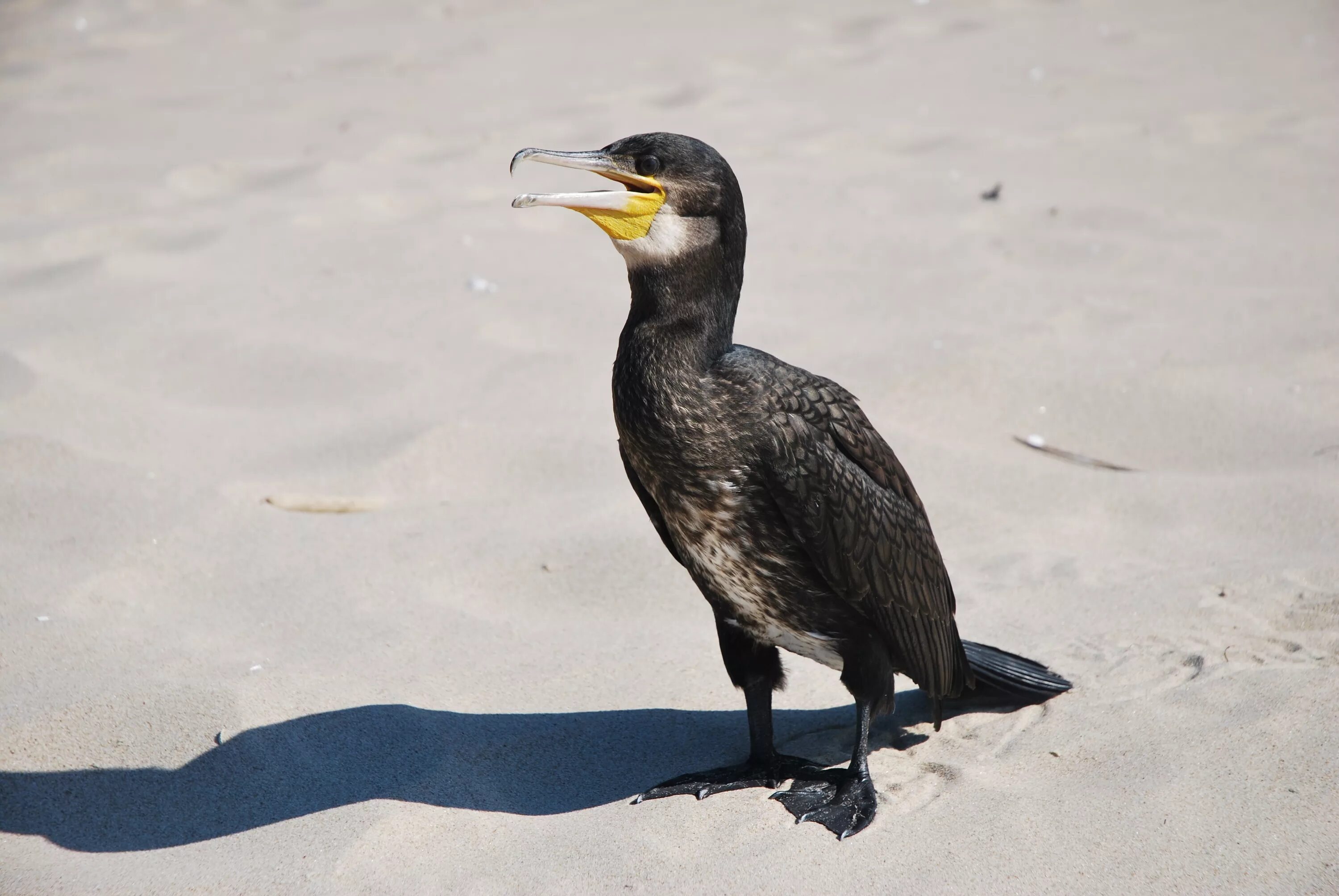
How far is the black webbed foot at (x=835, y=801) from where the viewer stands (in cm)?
306

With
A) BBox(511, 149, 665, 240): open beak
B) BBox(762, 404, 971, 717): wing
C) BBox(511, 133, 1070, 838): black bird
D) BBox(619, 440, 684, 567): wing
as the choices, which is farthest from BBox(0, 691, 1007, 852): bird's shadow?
BBox(511, 149, 665, 240): open beak

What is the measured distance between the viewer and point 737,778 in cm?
331

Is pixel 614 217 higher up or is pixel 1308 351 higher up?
pixel 614 217

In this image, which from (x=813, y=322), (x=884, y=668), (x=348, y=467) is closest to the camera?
(x=884, y=668)

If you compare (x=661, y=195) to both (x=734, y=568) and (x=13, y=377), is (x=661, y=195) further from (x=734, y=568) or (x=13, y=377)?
(x=13, y=377)

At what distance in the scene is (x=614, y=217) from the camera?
2951 mm

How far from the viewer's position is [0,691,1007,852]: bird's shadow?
316 centimetres

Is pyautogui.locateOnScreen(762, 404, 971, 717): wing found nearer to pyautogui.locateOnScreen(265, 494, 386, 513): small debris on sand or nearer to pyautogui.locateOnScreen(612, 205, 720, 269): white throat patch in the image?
pyautogui.locateOnScreen(612, 205, 720, 269): white throat patch

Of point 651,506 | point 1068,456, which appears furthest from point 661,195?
point 1068,456

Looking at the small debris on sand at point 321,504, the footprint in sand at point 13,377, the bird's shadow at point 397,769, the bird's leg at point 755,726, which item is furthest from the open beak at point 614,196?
the footprint in sand at point 13,377

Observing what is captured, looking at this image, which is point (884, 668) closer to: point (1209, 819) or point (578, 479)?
point (1209, 819)

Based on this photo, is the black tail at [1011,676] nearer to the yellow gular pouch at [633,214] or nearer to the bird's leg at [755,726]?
the bird's leg at [755,726]

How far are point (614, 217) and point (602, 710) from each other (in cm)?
150

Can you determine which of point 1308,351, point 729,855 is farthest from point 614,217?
point 1308,351
